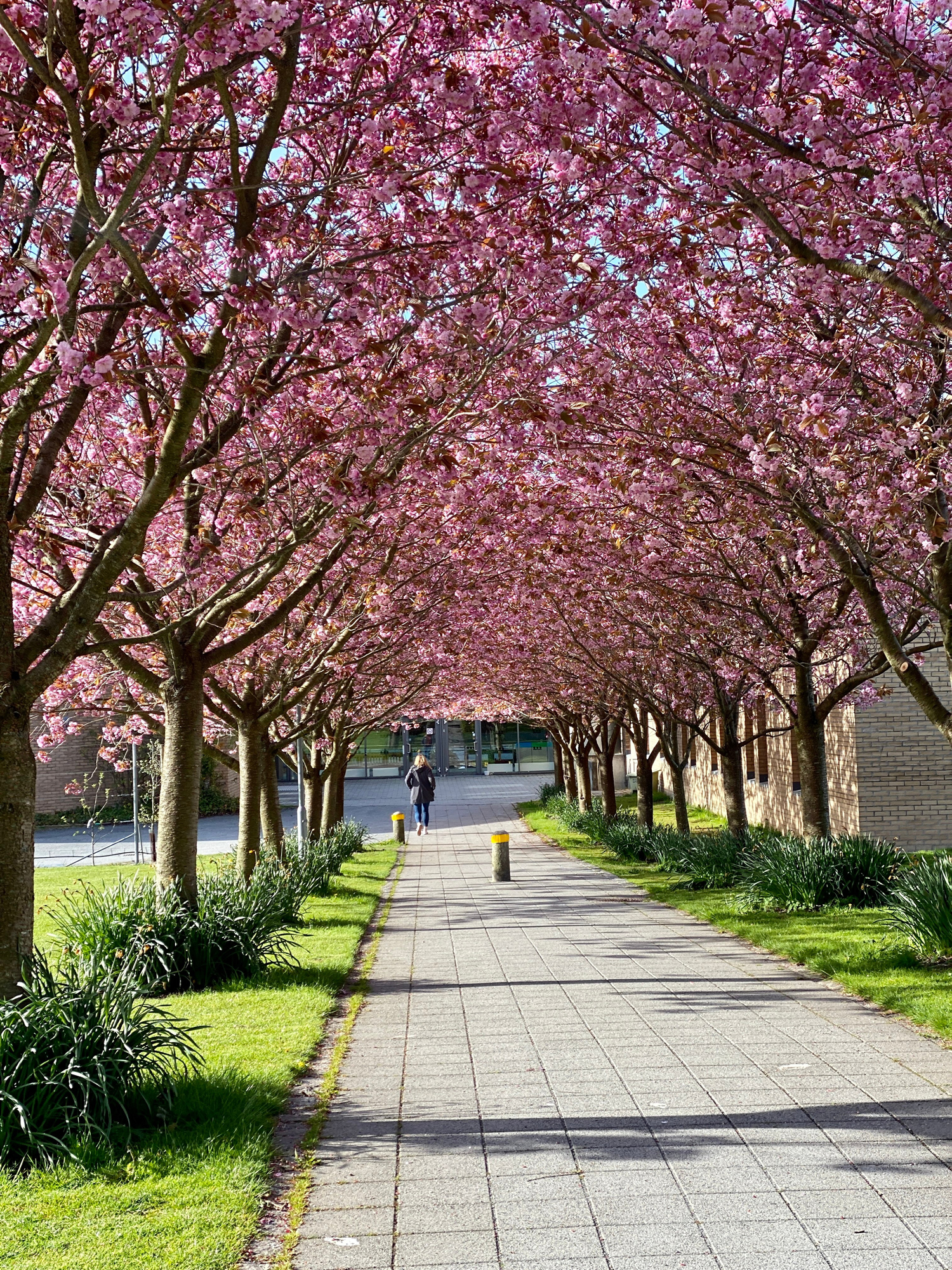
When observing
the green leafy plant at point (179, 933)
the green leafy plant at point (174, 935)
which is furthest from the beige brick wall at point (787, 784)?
the green leafy plant at point (174, 935)

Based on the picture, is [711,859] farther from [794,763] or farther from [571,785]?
[571,785]

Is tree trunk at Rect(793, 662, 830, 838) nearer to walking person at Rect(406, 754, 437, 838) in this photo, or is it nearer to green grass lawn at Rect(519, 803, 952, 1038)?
green grass lawn at Rect(519, 803, 952, 1038)

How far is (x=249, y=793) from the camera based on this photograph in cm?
1322

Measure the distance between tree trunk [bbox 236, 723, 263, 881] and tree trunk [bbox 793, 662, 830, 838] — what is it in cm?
616

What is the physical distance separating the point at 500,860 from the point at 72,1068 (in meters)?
13.6

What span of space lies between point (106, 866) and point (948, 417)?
66.2 ft

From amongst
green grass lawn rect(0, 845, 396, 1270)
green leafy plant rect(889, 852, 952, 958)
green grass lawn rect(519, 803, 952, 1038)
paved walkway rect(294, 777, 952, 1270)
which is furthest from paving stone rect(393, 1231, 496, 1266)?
green leafy plant rect(889, 852, 952, 958)

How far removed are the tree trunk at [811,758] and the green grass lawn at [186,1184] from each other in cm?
736

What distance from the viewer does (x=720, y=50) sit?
506 centimetres

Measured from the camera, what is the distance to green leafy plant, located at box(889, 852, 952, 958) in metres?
9.09

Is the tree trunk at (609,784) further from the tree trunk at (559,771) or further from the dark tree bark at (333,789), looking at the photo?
the tree trunk at (559,771)

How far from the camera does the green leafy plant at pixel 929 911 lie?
9094mm

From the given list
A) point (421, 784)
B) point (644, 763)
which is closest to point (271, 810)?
point (644, 763)

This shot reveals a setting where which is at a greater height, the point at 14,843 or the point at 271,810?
the point at 14,843
